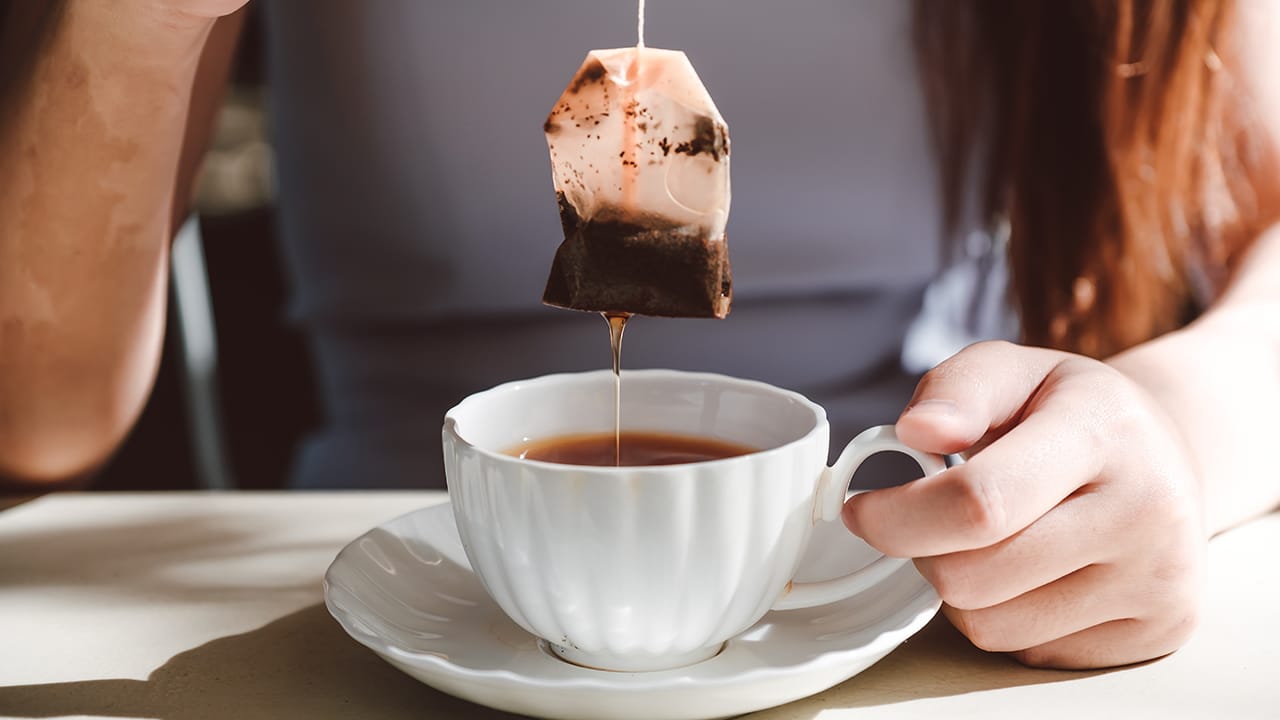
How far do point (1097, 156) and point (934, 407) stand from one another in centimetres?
93

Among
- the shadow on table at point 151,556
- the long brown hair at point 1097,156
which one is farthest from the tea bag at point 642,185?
the long brown hair at point 1097,156

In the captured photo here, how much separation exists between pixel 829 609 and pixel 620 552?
23 centimetres

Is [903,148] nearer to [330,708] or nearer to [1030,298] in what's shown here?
[1030,298]

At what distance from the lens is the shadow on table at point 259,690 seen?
71 cm

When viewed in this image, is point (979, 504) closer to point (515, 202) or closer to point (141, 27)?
point (141, 27)

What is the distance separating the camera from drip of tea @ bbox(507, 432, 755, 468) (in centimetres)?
83

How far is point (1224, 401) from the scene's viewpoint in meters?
1.00

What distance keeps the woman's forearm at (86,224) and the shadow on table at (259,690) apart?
59 centimetres

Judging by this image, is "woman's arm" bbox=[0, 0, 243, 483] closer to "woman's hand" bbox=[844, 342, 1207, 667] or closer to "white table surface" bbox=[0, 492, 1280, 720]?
"white table surface" bbox=[0, 492, 1280, 720]

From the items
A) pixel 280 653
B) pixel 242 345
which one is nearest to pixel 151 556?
pixel 280 653

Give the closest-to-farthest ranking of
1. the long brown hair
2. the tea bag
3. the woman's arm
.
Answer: the tea bag, the woman's arm, the long brown hair

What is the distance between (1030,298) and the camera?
1.51m

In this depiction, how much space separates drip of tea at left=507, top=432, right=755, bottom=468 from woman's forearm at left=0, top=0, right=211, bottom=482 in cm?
54

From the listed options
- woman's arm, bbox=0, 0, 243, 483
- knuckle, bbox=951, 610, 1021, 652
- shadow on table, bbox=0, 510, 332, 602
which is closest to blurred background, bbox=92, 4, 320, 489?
woman's arm, bbox=0, 0, 243, 483
